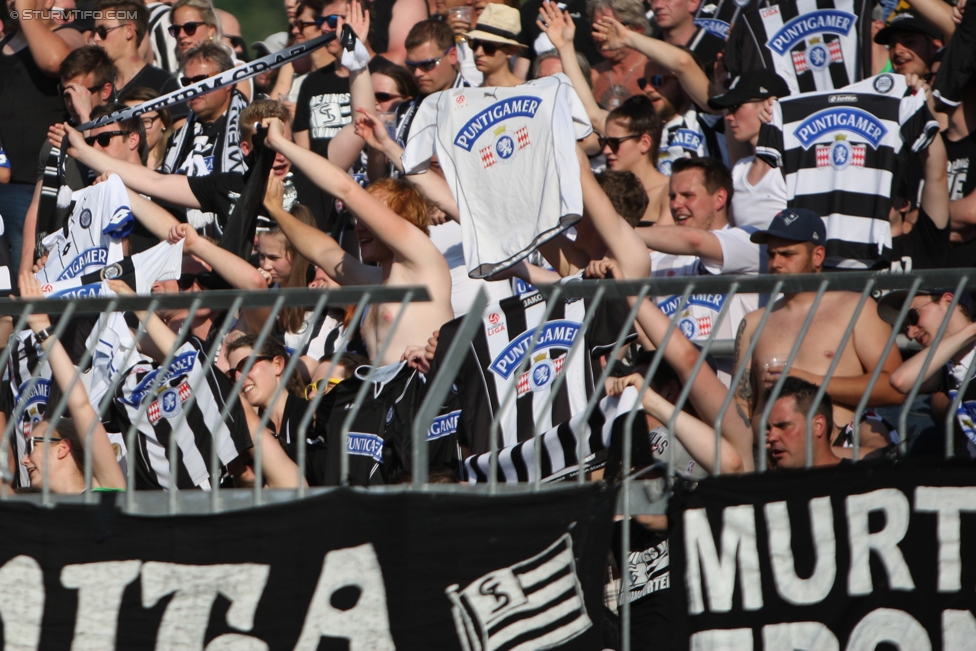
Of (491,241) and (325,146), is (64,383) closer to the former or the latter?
(491,241)

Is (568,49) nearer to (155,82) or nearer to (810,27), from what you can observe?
(810,27)

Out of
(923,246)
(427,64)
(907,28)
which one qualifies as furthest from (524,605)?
(427,64)

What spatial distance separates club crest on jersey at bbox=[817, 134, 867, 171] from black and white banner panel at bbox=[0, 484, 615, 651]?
3237 mm

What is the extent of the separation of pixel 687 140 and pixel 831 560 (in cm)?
433

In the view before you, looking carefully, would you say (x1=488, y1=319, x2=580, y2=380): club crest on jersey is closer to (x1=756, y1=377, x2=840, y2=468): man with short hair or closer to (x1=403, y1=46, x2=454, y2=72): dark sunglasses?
(x1=756, y1=377, x2=840, y2=468): man with short hair

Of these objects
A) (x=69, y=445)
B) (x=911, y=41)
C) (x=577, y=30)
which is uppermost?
(x=577, y=30)

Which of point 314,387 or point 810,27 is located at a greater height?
point 810,27

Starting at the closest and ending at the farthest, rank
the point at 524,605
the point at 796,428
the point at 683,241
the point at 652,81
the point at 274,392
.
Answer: the point at 524,605 → the point at 796,428 → the point at 274,392 → the point at 683,241 → the point at 652,81

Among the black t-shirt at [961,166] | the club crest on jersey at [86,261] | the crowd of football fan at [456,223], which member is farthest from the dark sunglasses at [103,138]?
the black t-shirt at [961,166]

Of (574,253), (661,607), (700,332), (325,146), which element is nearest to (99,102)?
(325,146)

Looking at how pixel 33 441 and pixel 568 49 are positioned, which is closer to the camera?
pixel 33 441

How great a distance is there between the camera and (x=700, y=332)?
6.28 m

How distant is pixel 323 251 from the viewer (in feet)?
22.1

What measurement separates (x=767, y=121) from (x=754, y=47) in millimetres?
1104
